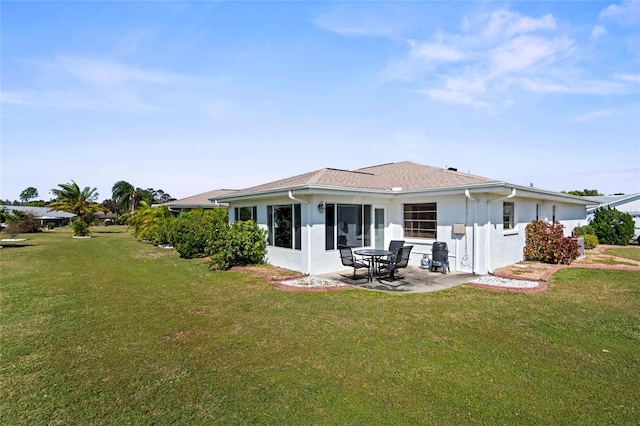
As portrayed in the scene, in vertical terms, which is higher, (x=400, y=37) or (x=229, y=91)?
(x=400, y=37)

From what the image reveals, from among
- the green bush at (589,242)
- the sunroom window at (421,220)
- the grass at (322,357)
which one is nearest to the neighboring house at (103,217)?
the grass at (322,357)

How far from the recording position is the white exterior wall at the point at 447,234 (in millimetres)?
10555

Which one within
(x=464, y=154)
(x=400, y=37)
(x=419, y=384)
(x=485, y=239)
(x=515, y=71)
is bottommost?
(x=419, y=384)

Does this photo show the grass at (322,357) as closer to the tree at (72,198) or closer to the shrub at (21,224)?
the tree at (72,198)

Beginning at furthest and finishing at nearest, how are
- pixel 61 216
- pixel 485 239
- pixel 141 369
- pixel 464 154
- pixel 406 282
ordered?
1. pixel 61 216
2. pixel 464 154
3. pixel 485 239
4. pixel 406 282
5. pixel 141 369

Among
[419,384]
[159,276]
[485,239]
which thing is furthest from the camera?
[159,276]

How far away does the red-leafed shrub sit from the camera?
40.3 feet

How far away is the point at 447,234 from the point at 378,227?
255cm

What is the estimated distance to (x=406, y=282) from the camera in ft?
31.4

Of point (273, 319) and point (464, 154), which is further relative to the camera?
point (464, 154)

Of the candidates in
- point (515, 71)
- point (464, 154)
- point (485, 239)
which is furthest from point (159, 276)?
point (464, 154)

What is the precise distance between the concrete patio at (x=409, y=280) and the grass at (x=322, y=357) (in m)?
0.57

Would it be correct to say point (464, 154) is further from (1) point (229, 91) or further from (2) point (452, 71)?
(1) point (229, 91)

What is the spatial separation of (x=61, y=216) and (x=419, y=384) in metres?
70.7
